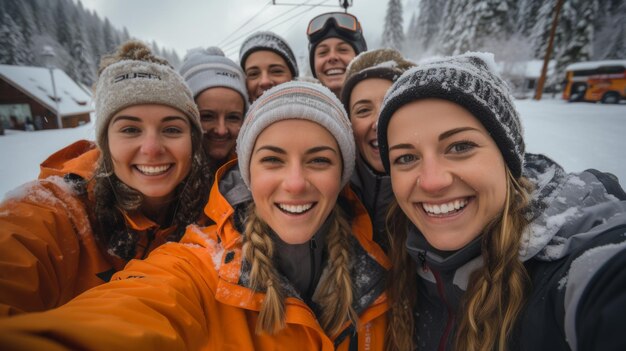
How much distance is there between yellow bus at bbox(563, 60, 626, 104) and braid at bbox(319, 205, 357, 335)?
62.4ft

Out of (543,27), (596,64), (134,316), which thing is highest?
(543,27)

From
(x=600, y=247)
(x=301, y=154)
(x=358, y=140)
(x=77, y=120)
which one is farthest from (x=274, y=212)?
(x=77, y=120)

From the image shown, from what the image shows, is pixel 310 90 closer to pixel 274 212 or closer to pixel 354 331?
pixel 274 212

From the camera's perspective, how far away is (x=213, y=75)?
325 cm

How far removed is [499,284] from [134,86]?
305 cm

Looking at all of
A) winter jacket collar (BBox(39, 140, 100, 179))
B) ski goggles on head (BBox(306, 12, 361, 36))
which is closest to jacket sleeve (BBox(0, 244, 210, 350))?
winter jacket collar (BBox(39, 140, 100, 179))

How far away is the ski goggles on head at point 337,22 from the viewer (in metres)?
4.57

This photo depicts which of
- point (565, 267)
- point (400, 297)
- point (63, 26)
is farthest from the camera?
point (63, 26)

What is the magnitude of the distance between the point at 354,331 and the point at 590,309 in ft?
4.27

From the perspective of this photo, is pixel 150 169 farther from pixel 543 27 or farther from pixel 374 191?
pixel 543 27

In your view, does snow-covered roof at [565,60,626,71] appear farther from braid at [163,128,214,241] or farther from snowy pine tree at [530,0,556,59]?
braid at [163,128,214,241]

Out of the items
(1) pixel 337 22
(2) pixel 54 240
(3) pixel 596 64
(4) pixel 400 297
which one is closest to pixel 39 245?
(2) pixel 54 240

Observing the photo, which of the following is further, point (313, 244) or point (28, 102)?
point (28, 102)

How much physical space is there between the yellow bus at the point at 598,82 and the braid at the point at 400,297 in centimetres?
1865
